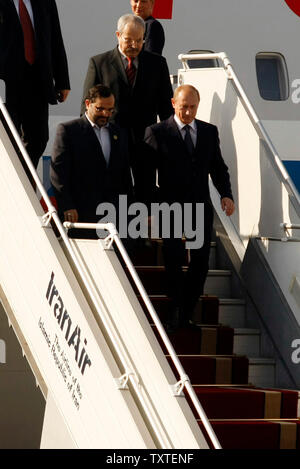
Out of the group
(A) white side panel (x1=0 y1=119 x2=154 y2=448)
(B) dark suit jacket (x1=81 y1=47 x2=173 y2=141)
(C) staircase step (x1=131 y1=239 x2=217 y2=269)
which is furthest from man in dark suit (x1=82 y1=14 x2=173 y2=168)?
(A) white side panel (x1=0 y1=119 x2=154 y2=448)

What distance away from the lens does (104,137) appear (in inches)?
286

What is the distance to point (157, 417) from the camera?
5.69 meters

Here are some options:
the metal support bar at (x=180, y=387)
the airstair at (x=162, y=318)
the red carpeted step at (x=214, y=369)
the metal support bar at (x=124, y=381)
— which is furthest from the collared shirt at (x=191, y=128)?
the metal support bar at (x=180, y=387)

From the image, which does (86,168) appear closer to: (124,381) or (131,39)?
Result: (131,39)

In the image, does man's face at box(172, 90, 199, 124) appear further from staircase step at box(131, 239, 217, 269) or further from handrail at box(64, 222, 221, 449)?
handrail at box(64, 222, 221, 449)

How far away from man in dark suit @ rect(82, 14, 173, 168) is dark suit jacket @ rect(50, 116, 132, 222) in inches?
22.7

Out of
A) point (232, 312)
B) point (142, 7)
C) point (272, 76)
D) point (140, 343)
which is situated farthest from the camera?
point (272, 76)

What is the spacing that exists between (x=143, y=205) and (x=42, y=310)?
126cm

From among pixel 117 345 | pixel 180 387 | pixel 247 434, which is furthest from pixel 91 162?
pixel 180 387

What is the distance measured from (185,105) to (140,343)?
2179 mm

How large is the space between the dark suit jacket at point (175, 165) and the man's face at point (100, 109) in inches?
22.0

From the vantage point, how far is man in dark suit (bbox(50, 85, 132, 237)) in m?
7.09

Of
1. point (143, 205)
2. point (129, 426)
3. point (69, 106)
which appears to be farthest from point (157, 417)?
point (69, 106)

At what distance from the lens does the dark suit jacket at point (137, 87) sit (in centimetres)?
791
